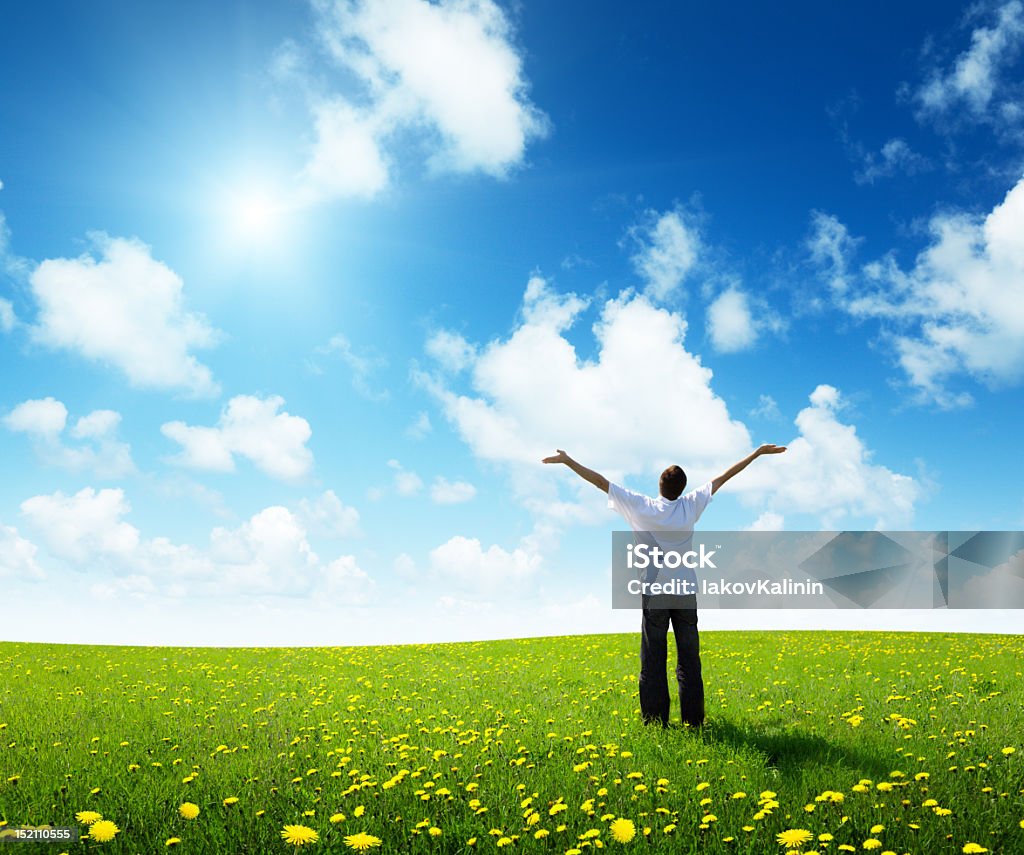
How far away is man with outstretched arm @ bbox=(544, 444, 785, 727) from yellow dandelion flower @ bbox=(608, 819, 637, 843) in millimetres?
3429

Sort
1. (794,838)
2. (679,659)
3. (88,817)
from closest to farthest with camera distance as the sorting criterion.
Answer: (794,838), (88,817), (679,659)

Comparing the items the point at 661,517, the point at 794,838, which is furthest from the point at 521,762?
the point at 661,517

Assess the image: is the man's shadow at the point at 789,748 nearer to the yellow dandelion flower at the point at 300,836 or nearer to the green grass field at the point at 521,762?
the green grass field at the point at 521,762

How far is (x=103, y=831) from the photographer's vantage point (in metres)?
5.27

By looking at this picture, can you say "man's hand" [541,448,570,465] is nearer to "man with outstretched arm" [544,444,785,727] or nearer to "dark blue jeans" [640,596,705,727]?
"man with outstretched arm" [544,444,785,727]

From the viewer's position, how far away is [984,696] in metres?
11.2

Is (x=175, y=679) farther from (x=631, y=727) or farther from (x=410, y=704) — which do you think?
(x=631, y=727)

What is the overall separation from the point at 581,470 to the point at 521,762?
3333 mm

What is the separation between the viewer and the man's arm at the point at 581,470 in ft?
29.0

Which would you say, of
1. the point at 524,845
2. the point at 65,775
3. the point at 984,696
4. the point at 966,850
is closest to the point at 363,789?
the point at 524,845

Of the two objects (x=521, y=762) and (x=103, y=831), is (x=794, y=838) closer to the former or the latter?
(x=521, y=762)

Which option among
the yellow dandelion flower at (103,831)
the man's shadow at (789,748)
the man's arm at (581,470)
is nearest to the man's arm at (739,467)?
the man's arm at (581,470)

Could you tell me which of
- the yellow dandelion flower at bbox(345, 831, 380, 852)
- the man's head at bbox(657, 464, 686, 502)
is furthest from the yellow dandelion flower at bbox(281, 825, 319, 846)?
the man's head at bbox(657, 464, 686, 502)

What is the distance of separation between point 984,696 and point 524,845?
9.25 meters
